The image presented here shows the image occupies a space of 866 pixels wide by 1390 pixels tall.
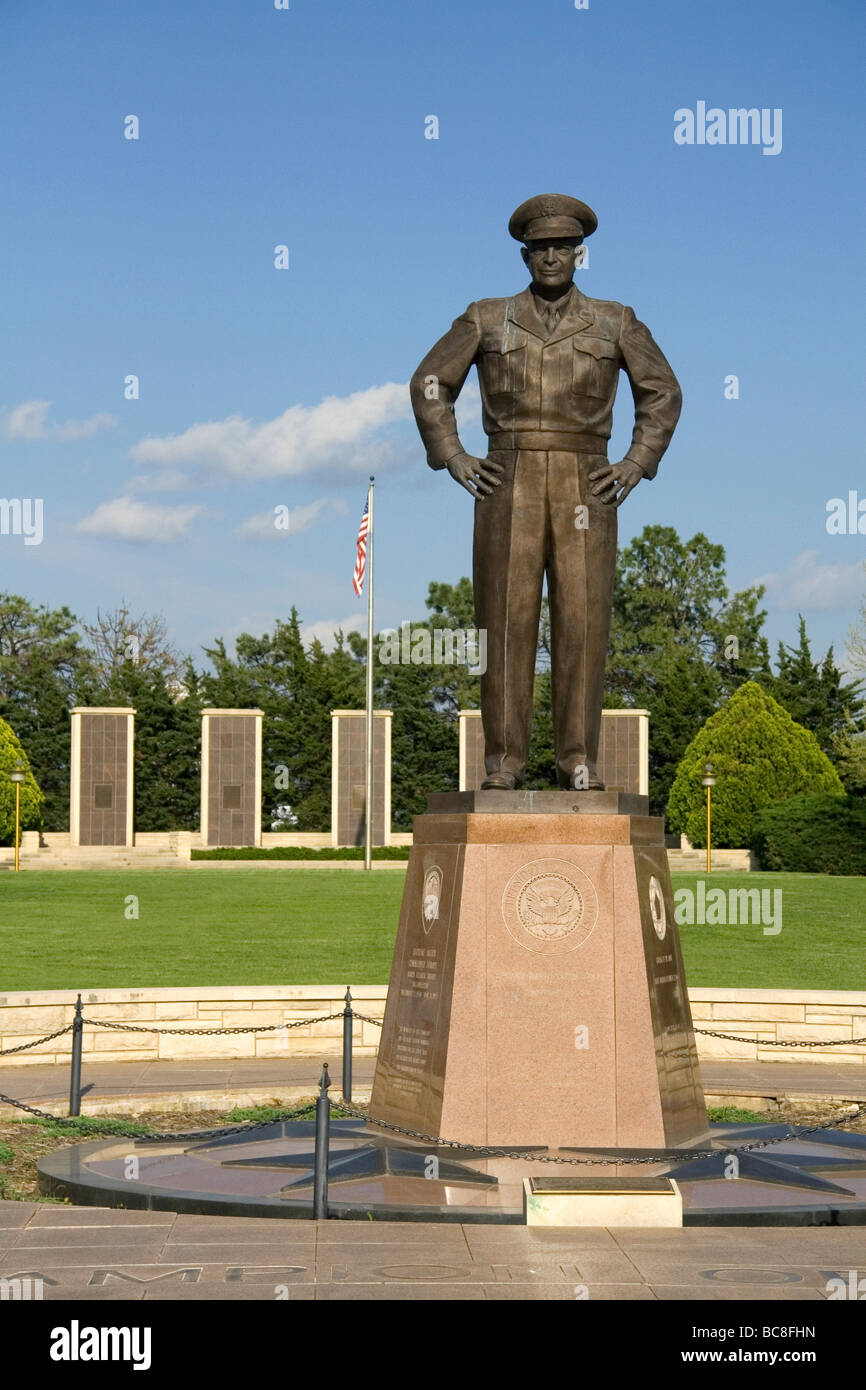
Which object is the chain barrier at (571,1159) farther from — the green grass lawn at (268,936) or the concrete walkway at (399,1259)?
the green grass lawn at (268,936)

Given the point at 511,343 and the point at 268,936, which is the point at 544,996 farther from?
the point at 268,936

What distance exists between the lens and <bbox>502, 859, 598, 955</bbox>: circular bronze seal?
847 centimetres

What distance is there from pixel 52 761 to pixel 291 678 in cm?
885

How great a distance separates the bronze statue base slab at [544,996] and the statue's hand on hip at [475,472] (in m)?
1.78

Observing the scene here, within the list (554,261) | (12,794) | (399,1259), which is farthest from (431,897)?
(12,794)

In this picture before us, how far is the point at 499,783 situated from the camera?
9.07 meters

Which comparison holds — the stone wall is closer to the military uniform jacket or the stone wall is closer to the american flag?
the military uniform jacket

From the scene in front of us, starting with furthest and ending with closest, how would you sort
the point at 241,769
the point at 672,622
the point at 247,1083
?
the point at 672,622 → the point at 241,769 → the point at 247,1083

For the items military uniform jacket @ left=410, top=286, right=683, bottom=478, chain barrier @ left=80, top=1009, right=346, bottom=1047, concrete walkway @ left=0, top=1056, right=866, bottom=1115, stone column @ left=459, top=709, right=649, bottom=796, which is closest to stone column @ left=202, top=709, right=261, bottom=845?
stone column @ left=459, top=709, right=649, bottom=796

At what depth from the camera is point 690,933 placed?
79.6 ft

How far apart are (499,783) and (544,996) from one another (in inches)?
50.8

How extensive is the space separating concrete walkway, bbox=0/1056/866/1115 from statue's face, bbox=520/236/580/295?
5727 mm

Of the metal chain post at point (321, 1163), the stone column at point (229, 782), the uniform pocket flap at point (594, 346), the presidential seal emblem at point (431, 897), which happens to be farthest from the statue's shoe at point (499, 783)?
the stone column at point (229, 782)

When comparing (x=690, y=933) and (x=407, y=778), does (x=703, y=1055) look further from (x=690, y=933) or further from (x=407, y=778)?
(x=407, y=778)
